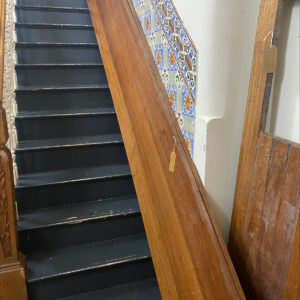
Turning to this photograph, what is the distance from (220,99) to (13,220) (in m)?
1.01

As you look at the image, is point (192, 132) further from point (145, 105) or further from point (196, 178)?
point (145, 105)

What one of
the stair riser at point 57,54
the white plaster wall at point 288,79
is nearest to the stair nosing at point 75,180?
the white plaster wall at point 288,79

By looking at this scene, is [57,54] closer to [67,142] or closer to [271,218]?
[67,142]

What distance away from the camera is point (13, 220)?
1223mm

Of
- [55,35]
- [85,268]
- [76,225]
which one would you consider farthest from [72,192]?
[55,35]

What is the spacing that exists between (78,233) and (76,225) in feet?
0.18

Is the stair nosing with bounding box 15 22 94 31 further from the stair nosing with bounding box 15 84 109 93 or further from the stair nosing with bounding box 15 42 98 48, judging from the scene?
the stair nosing with bounding box 15 84 109 93

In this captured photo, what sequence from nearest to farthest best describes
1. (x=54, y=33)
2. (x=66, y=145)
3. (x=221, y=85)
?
(x=221, y=85), (x=66, y=145), (x=54, y=33)

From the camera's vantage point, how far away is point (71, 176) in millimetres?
1748

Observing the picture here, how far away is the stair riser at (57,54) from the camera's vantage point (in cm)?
224

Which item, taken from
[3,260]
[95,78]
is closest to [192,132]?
[3,260]

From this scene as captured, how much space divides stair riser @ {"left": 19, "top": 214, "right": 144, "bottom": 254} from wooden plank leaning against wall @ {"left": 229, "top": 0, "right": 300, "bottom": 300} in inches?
24.8

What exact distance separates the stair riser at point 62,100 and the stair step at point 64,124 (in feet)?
0.27

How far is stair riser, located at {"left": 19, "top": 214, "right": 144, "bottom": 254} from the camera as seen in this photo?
1.50 meters
